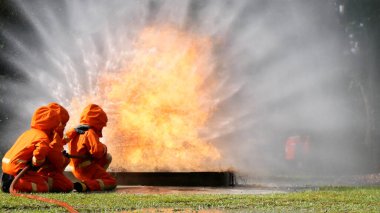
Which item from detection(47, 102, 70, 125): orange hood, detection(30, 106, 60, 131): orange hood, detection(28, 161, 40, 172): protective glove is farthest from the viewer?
detection(47, 102, 70, 125): orange hood

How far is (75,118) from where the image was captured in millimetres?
18469

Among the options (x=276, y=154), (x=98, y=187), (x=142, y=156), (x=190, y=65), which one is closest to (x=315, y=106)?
(x=276, y=154)

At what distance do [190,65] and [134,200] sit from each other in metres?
9.38

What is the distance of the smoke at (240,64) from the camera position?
2108 centimetres

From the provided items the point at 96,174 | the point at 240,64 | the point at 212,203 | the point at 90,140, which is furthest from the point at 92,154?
the point at 240,64

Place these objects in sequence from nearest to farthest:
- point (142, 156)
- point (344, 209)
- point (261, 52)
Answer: point (344, 209) → point (142, 156) → point (261, 52)

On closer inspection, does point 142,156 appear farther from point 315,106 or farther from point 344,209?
point 315,106

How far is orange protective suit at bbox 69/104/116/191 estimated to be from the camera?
12023mm

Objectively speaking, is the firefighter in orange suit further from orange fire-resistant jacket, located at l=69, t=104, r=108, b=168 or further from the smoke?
the smoke

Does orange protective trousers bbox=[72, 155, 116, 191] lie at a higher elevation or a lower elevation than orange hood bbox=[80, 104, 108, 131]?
lower

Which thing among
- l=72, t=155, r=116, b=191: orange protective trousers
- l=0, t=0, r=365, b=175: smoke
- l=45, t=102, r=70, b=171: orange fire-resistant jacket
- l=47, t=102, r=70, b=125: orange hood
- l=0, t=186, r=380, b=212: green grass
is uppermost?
l=0, t=0, r=365, b=175: smoke

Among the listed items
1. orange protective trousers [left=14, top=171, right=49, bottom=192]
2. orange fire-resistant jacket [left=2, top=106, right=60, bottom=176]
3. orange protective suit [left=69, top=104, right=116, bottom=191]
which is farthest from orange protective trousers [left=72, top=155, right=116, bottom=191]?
orange fire-resistant jacket [left=2, top=106, right=60, bottom=176]

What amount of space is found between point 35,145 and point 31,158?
261mm

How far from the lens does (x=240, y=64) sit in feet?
93.5
